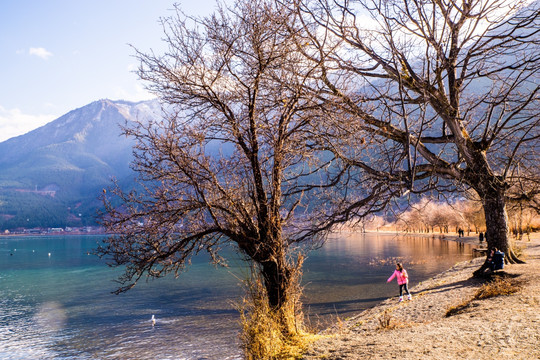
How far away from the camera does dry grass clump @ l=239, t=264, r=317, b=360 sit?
26.8 feet

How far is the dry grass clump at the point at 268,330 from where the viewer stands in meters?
8.17

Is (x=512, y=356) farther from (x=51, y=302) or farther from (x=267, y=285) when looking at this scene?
(x=51, y=302)

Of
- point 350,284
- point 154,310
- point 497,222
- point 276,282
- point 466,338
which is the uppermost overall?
point 497,222

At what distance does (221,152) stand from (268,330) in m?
3.88

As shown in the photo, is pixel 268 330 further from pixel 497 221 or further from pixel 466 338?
pixel 497 221

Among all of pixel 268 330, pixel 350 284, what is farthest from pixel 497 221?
pixel 350 284

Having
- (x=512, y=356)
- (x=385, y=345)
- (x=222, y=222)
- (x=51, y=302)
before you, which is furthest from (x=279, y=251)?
(x=51, y=302)

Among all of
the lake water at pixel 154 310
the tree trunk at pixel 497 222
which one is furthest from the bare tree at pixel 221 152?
the tree trunk at pixel 497 222

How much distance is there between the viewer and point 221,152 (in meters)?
8.91

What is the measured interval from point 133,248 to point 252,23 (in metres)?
5.41

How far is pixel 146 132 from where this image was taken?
8367 mm

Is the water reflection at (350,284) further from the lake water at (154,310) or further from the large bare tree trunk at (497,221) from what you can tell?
the large bare tree trunk at (497,221)

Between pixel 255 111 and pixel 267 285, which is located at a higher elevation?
pixel 255 111

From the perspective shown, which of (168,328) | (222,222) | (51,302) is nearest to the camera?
(222,222)
